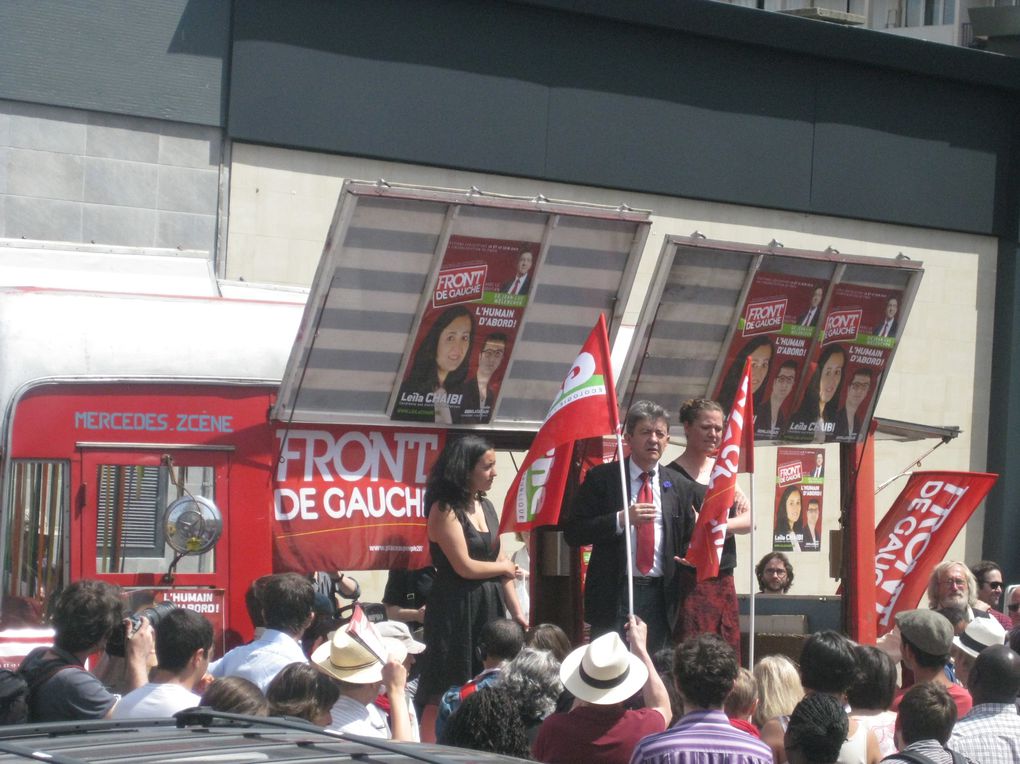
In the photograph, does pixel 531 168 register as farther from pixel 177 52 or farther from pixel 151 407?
pixel 151 407

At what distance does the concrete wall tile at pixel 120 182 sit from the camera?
14.3 m

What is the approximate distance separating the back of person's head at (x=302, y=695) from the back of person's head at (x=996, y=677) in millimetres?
2402

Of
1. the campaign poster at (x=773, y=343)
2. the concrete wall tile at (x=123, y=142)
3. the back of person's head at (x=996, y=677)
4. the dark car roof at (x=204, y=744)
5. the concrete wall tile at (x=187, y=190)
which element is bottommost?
the back of person's head at (x=996, y=677)

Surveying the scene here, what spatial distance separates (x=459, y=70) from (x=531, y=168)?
4.42ft

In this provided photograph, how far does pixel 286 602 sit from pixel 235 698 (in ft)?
5.84

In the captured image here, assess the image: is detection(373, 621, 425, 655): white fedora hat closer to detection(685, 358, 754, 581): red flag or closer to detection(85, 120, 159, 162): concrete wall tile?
detection(685, 358, 754, 581): red flag

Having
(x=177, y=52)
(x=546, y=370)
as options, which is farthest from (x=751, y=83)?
(x=546, y=370)

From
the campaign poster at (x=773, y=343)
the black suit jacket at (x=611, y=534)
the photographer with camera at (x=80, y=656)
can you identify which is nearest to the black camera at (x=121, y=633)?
the photographer with camera at (x=80, y=656)

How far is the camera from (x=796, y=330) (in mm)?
9000

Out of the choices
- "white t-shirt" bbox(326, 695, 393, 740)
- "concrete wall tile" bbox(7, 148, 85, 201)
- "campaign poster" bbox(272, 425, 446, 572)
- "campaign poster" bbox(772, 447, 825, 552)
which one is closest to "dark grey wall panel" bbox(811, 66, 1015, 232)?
"campaign poster" bbox(772, 447, 825, 552)

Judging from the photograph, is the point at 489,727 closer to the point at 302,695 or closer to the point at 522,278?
the point at 302,695

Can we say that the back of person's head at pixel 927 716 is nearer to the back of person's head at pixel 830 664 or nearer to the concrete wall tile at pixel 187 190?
the back of person's head at pixel 830 664

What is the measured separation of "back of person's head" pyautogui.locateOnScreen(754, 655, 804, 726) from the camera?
6004mm

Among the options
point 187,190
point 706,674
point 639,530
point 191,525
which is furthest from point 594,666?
point 187,190
